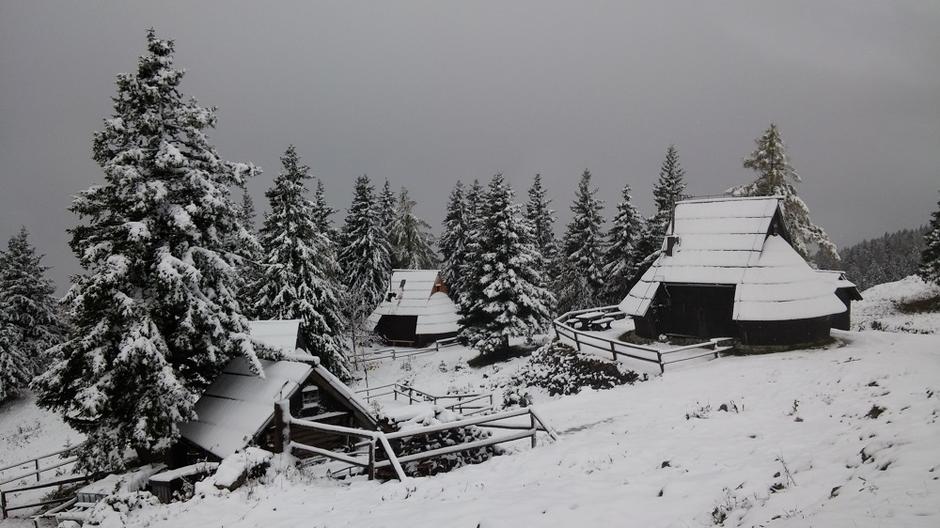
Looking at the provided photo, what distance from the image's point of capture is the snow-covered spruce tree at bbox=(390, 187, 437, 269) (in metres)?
53.7

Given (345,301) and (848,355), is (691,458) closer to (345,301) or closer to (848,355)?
(848,355)

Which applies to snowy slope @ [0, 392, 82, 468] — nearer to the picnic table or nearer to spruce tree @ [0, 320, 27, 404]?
spruce tree @ [0, 320, 27, 404]

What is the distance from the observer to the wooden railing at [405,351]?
39.2 metres

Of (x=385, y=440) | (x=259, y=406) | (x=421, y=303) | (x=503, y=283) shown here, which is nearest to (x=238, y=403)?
(x=259, y=406)

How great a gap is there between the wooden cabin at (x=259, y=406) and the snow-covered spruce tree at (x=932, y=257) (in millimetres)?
46208

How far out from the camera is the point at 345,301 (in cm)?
3641

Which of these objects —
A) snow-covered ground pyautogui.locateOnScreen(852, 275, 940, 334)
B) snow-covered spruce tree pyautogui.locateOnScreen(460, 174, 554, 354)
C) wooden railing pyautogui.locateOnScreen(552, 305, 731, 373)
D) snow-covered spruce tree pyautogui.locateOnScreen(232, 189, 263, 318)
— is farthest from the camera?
snow-covered spruce tree pyautogui.locateOnScreen(460, 174, 554, 354)

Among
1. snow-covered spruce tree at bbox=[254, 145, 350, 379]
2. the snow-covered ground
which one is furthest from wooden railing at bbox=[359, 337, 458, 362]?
the snow-covered ground

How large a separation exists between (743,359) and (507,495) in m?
17.2

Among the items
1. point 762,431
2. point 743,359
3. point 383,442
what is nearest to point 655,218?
point 743,359

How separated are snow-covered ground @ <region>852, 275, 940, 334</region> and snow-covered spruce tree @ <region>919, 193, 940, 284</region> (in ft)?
4.49

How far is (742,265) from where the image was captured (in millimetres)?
25109

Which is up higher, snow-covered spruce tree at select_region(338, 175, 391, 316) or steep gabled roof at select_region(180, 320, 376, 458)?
snow-covered spruce tree at select_region(338, 175, 391, 316)

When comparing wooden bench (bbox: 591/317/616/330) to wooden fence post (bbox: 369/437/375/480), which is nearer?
wooden fence post (bbox: 369/437/375/480)
